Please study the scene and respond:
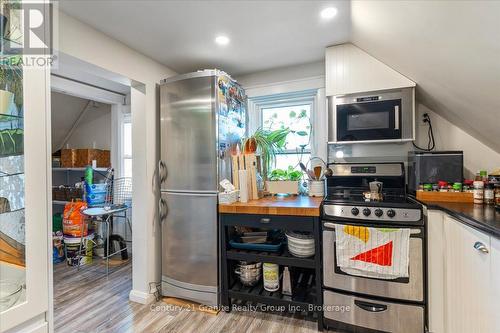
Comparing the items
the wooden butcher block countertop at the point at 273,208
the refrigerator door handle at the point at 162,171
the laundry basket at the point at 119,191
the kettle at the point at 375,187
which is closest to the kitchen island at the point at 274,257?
the wooden butcher block countertop at the point at 273,208

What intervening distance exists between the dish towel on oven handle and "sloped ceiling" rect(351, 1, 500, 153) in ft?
3.05

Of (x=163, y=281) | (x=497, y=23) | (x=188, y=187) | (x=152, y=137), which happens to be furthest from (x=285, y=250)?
(x=497, y=23)

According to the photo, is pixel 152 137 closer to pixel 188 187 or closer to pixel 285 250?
pixel 188 187

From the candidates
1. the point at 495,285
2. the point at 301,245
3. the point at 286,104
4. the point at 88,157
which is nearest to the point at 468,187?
the point at 495,285

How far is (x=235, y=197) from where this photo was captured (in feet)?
7.18

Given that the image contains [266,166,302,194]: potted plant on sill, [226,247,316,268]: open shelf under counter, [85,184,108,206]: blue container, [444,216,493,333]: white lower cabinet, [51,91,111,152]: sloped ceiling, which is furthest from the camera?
[51,91,111,152]: sloped ceiling

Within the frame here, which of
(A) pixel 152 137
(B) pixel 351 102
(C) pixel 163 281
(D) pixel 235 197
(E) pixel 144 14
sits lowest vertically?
(C) pixel 163 281

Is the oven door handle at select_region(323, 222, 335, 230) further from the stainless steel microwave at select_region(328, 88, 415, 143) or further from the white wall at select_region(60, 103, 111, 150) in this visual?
→ the white wall at select_region(60, 103, 111, 150)

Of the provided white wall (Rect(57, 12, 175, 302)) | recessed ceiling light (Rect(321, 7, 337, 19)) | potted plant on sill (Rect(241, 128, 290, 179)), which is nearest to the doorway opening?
white wall (Rect(57, 12, 175, 302))

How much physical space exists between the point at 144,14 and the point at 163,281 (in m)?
2.21

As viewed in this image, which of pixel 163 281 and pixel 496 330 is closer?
pixel 496 330

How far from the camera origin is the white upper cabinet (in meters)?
2.01

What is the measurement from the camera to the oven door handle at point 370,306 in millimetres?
1686

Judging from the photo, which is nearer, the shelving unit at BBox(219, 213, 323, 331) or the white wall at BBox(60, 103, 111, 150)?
the shelving unit at BBox(219, 213, 323, 331)
